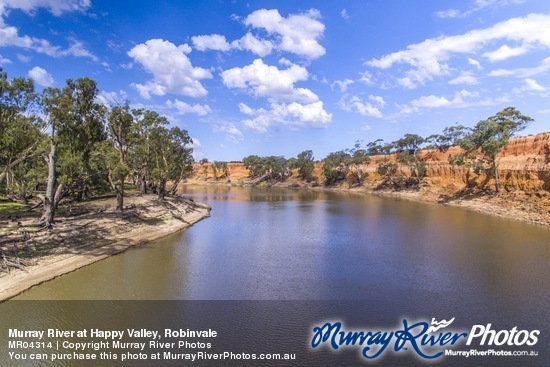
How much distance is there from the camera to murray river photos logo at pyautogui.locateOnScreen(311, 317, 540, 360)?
13500mm

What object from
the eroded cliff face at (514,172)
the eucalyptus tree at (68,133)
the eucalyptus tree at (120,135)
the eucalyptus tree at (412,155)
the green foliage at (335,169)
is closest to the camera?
the eucalyptus tree at (68,133)

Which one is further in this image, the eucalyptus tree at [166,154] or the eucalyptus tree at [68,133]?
the eucalyptus tree at [166,154]

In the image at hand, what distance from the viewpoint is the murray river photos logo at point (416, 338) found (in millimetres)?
13500

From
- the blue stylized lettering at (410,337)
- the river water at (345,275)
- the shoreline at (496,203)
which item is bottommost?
the blue stylized lettering at (410,337)

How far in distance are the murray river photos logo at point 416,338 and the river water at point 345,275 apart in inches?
27.6

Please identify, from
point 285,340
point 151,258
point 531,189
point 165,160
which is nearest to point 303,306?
point 285,340

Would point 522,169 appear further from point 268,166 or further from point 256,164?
point 256,164

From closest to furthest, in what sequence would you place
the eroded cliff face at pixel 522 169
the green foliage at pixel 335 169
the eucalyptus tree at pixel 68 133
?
the eucalyptus tree at pixel 68 133, the eroded cliff face at pixel 522 169, the green foliage at pixel 335 169

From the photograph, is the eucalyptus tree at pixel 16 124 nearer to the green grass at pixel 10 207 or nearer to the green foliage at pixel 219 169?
the green grass at pixel 10 207

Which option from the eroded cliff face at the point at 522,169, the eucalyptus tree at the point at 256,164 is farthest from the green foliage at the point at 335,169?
the eroded cliff face at the point at 522,169

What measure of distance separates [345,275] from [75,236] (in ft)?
71.0


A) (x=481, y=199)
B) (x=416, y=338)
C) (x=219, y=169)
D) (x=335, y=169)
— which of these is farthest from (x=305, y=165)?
(x=416, y=338)

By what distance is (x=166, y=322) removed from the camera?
50.2 feet

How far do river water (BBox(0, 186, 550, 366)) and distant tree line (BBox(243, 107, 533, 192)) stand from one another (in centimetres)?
2508
